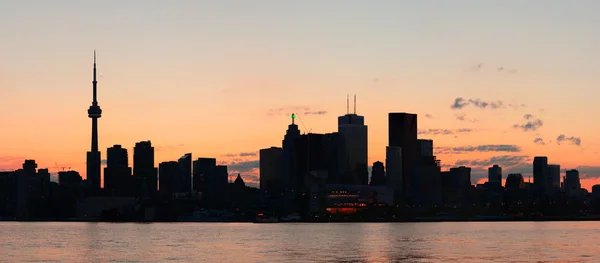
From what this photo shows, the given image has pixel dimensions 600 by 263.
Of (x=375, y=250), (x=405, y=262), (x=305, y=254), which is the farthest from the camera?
(x=375, y=250)

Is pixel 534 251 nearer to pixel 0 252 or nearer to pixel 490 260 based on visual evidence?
pixel 490 260

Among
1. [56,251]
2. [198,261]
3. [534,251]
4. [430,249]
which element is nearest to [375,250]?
[430,249]

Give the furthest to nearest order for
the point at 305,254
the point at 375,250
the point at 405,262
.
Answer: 1. the point at 375,250
2. the point at 305,254
3. the point at 405,262

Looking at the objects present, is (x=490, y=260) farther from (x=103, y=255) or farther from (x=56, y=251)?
(x=56, y=251)

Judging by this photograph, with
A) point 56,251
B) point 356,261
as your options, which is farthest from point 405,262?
point 56,251

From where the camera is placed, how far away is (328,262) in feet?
463

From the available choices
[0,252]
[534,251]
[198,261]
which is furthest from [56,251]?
[534,251]

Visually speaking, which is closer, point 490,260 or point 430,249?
point 490,260

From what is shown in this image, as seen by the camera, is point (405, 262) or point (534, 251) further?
point (534, 251)

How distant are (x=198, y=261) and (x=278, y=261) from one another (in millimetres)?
13188

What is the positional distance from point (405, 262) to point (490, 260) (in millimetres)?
14853

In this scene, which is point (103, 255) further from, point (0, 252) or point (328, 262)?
point (328, 262)

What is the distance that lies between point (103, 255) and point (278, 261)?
3768 centimetres

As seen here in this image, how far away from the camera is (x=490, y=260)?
145500mm
